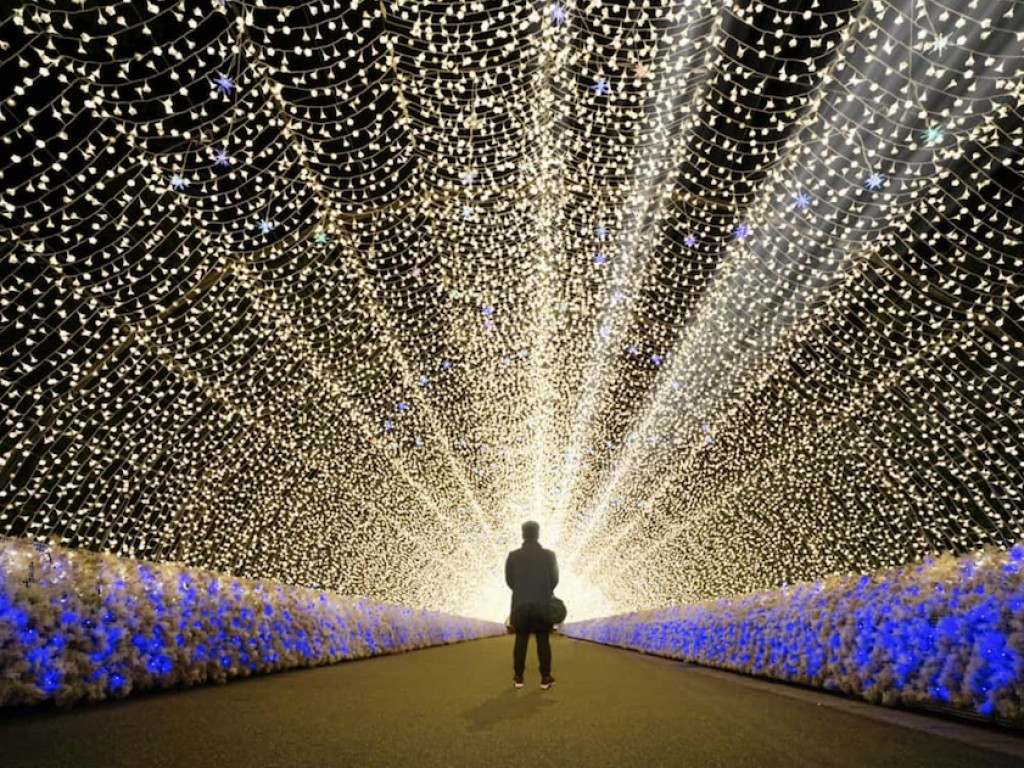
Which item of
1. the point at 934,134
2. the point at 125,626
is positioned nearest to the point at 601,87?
the point at 934,134

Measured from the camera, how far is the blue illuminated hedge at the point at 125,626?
14.5ft

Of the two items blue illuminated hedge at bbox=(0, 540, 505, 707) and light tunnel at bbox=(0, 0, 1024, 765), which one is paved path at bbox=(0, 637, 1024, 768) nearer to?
blue illuminated hedge at bbox=(0, 540, 505, 707)

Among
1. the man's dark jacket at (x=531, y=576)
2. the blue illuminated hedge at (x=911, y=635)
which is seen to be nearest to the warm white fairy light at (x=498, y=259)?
the blue illuminated hedge at (x=911, y=635)

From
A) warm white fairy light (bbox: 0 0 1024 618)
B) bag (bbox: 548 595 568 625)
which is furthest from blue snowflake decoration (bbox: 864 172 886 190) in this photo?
bag (bbox: 548 595 568 625)

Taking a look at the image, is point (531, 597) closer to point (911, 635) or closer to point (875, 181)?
point (911, 635)

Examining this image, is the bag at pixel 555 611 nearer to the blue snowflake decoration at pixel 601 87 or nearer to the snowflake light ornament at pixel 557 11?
the blue snowflake decoration at pixel 601 87

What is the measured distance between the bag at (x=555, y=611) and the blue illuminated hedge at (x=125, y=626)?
97.9 inches

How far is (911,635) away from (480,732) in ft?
9.16

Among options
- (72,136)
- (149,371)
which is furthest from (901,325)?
(72,136)

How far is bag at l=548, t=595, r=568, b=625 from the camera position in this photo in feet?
21.3

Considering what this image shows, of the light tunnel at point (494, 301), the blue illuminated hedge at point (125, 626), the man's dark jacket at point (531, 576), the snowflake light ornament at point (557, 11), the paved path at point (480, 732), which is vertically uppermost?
the snowflake light ornament at point (557, 11)

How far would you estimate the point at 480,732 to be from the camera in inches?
148

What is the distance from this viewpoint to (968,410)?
818cm

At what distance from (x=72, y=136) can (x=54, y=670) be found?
4.77 metres
